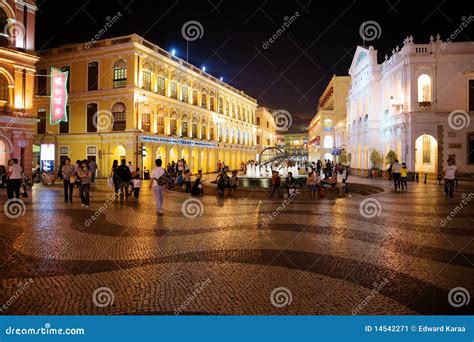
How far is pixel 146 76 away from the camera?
38.0 meters

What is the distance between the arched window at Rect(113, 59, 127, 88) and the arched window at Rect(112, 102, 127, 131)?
6.14ft

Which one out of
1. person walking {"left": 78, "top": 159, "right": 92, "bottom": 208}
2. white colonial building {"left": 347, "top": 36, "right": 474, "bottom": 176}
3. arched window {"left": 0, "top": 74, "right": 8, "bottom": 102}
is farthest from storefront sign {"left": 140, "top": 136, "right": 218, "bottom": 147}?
person walking {"left": 78, "top": 159, "right": 92, "bottom": 208}

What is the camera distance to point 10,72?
2456 centimetres

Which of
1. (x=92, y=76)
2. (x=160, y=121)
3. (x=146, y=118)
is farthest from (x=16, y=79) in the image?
(x=160, y=121)

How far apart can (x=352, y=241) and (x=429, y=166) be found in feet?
92.5

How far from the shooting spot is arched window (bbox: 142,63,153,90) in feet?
123

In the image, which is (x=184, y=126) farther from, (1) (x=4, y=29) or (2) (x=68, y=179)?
(2) (x=68, y=179)

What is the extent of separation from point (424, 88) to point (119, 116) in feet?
89.6

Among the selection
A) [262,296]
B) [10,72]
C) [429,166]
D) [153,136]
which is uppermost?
[10,72]

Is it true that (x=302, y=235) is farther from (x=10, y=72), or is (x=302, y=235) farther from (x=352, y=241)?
(x=10, y=72)

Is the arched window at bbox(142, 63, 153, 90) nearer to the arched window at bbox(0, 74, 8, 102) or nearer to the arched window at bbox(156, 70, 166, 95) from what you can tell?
the arched window at bbox(156, 70, 166, 95)

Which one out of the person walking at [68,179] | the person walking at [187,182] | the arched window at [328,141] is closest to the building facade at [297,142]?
the arched window at [328,141]

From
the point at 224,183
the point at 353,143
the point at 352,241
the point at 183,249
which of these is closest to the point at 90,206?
the point at 224,183

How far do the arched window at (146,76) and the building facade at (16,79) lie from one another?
12.4 metres
